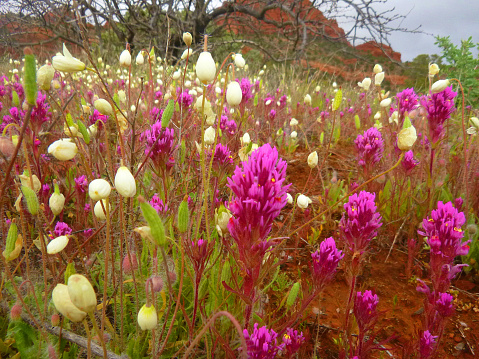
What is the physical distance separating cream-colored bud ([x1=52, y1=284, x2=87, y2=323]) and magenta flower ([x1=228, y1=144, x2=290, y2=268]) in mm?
409

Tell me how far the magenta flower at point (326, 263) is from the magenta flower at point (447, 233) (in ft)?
1.24

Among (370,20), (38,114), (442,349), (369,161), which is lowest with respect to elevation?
(442,349)

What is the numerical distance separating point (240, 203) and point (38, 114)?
1584mm

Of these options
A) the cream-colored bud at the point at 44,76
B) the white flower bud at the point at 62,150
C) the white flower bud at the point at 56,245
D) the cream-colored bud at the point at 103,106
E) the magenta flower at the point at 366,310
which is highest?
the cream-colored bud at the point at 44,76

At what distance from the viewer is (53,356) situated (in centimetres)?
90

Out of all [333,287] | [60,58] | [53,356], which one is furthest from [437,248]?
[60,58]

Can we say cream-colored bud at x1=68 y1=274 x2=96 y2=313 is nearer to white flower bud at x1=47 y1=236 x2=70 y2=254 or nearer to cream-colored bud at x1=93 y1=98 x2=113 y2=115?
white flower bud at x1=47 y1=236 x2=70 y2=254

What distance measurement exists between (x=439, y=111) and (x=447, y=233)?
3.35 ft

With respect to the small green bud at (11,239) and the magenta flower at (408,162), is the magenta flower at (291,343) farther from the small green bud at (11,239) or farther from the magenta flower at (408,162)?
the magenta flower at (408,162)

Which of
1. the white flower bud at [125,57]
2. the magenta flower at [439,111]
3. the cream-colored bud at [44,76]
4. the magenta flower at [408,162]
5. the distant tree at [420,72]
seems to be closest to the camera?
the cream-colored bud at [44,76]

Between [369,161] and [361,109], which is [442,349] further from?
[361,109]

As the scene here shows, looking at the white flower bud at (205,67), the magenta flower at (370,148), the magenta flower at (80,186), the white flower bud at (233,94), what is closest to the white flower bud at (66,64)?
the white flower bud at (205,67)

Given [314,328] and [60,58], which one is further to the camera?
[314,328]

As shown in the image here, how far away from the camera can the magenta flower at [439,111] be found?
5.90 ft
